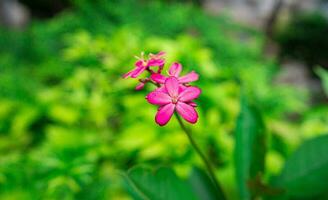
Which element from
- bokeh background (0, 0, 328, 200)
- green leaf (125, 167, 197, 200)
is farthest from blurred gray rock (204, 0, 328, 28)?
green leaf (125, 167, 197, 200)

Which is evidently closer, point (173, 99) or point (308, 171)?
point (173, 99)

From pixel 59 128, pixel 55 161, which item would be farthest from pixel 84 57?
pixel 55 161

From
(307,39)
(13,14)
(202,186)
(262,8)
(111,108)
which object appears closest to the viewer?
(202,186)

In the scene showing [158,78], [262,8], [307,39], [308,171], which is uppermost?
[262,8]

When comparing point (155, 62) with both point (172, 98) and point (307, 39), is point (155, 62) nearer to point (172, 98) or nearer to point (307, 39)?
point (172, 98)

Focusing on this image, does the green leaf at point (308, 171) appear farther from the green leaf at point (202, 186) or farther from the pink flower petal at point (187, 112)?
the pink flower petal at point (187, 112)

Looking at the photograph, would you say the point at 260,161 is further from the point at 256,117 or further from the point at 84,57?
the point at 84,57

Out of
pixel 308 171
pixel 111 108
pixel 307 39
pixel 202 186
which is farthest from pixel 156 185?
pixel 307 39

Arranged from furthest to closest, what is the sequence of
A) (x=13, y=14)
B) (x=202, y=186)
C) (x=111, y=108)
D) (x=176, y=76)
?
1. (x=13, y=14)
2. (x=111, y=108)
3. (x=202, y=186)
4. (x=176, y=76)
